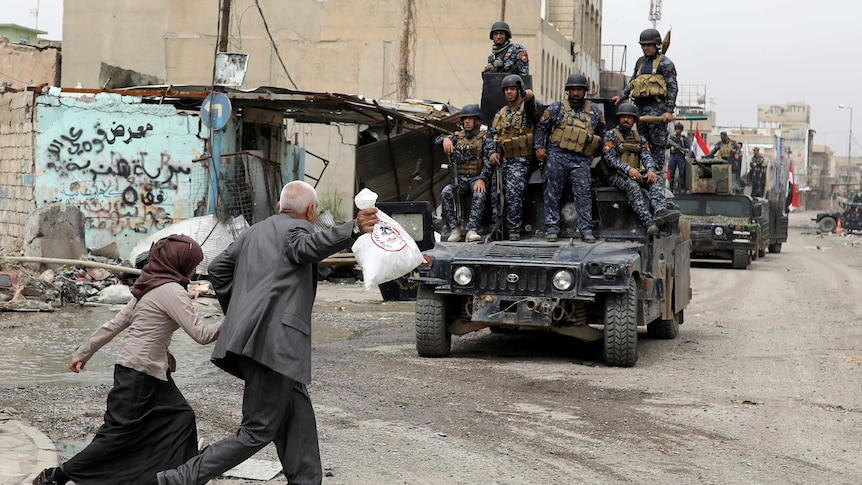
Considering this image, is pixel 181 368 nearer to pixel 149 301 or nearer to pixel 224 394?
pixel 224 394

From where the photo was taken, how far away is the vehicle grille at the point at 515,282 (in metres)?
10.2

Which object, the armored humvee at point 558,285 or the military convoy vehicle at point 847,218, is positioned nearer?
the armored humvee at point 558,285

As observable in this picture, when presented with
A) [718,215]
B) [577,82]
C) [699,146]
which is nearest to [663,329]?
[577,82]

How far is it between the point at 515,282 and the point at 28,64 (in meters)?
29.5

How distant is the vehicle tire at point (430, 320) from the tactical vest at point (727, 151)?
20128 millimetres

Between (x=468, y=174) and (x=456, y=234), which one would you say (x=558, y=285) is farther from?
(x=468, y=174)

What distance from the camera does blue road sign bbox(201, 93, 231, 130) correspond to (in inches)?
691

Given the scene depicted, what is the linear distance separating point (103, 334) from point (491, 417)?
3141 millimetres

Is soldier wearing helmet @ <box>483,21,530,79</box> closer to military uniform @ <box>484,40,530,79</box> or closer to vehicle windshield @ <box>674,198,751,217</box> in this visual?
military uniform @ <box>484,40,530,79</box>

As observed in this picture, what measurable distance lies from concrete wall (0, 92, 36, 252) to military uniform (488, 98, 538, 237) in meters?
10.5

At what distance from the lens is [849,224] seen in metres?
48.7

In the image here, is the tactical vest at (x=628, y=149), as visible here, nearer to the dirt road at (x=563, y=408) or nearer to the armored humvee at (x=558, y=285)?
the armored humvee at (x=558, y=285)

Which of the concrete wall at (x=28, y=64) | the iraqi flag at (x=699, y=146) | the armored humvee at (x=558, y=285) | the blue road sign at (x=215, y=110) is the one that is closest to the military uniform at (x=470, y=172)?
the armored humvee at (x=558, y=285)

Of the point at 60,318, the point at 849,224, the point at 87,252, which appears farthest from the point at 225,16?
the point at 849,224
